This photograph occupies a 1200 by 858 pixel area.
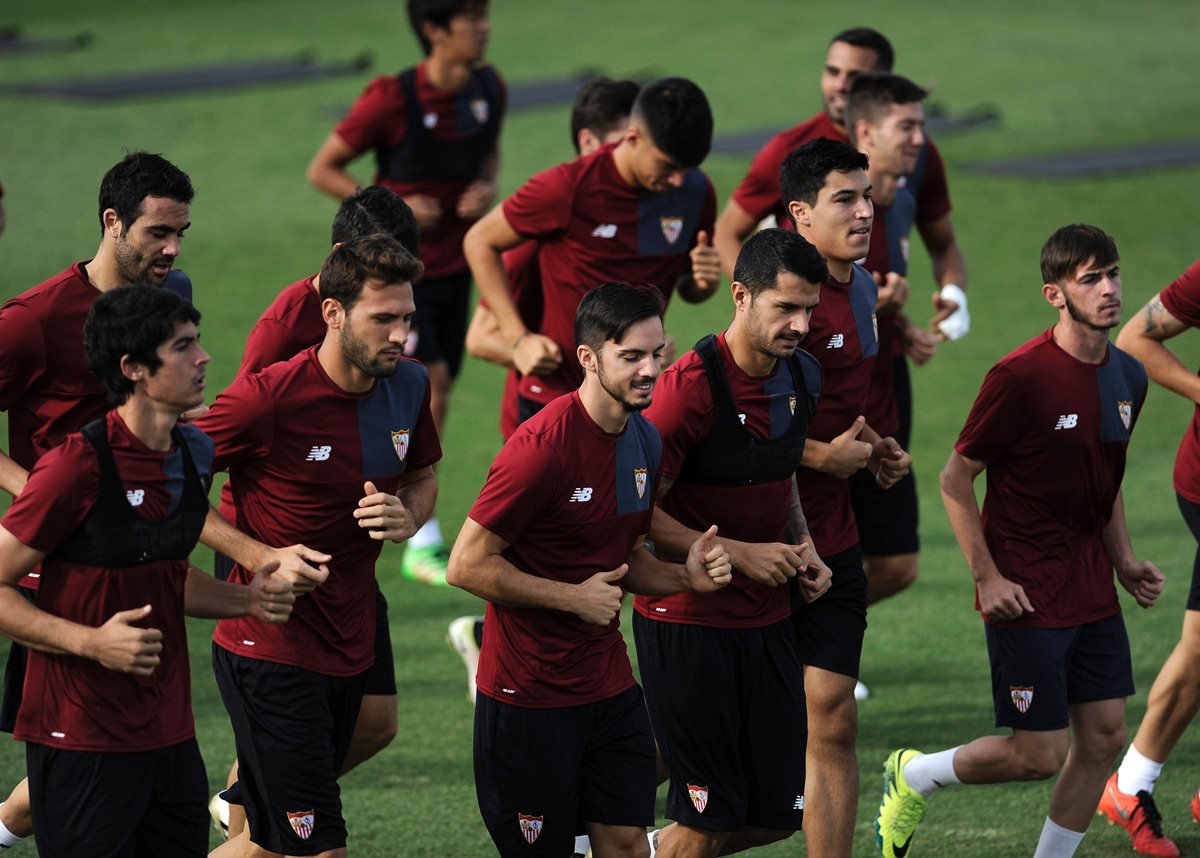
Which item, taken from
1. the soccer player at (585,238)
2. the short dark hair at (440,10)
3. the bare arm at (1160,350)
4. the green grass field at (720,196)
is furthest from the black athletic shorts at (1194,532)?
the short dark hair at (440,10)

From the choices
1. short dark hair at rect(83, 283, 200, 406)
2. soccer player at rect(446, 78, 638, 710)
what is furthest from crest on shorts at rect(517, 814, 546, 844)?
soccer player at rect(446, 78, 638, 710)

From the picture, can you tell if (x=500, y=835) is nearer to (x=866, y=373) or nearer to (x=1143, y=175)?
(x=866, y=373)

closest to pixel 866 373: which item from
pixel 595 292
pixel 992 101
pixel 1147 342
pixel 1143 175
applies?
pixel 1147 342

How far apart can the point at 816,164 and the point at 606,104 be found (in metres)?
2.03

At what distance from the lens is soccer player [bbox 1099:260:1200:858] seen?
6.68 meters

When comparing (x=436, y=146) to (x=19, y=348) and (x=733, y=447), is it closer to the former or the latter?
(x=19, y=348)

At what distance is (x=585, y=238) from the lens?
25.3 ft

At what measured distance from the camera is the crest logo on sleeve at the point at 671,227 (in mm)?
7758

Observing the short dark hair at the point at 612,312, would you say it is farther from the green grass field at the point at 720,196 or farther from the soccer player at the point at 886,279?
the green grass field at the point at 720,196

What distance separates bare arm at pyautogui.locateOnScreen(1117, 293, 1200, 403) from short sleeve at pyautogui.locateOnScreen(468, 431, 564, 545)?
2542 mm

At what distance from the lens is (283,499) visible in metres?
5.45

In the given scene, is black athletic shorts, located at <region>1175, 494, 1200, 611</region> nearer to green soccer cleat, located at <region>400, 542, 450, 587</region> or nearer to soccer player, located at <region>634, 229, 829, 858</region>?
soccer player, located at <region>634, 229, 829, 858</region>

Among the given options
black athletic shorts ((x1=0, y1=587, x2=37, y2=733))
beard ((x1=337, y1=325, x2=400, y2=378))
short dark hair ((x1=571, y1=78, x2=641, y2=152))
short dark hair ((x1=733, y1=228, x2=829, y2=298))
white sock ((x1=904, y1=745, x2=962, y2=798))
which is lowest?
white sock ((x1=904, y1=745, x2=962, y2=798))

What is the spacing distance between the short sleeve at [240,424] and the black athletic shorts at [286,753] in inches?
24.8
